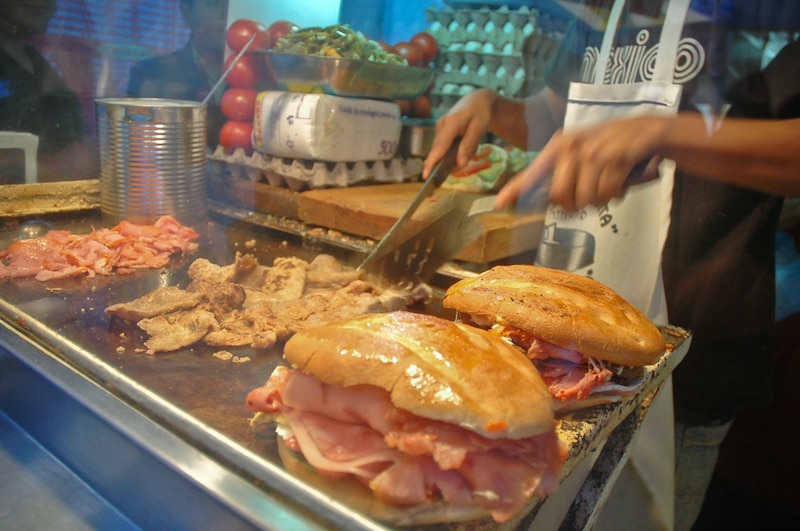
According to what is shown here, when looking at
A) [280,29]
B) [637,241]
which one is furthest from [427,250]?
[280,29]

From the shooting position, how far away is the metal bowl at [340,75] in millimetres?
3424

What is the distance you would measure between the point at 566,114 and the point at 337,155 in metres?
1.46

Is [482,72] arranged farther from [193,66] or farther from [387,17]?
[193,66]

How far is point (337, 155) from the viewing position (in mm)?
3607

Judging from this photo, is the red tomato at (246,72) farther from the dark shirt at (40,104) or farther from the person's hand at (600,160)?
the person's hand at (600,160)

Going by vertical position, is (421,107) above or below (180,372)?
above

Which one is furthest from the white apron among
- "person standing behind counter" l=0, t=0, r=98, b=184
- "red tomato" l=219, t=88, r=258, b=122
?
"person standing behind counter" l=0, t=0, r=98, b=184

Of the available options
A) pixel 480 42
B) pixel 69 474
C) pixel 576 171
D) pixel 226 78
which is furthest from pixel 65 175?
pixel 576 171

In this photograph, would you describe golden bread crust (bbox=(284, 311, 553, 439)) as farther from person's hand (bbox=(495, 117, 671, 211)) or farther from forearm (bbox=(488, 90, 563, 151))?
forearm (bbox=(488, 90, 563, 151))

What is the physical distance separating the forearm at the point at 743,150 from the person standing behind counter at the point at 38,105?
11.2 feet

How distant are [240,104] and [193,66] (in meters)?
0.47

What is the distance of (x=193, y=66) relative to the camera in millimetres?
4035

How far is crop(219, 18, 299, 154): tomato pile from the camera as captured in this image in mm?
3936

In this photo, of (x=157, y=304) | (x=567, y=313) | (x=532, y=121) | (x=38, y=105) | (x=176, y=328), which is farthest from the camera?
(x=38, y=105)
